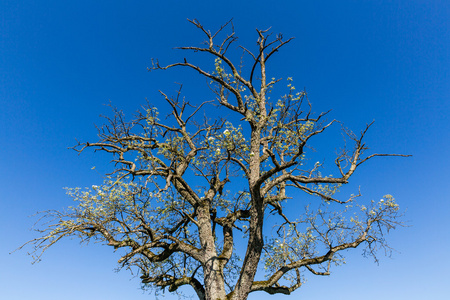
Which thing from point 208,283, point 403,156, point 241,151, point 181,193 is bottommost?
point 208,283

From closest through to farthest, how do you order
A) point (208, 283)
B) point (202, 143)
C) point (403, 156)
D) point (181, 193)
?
point (403, 156) → point (208, 283) → point (181, 193) → point (202, 143)

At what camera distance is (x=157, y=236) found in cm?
1403

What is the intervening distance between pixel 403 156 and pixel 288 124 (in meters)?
4.66

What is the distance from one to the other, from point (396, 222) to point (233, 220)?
760 cm

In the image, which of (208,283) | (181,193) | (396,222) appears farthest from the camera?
(181,193)

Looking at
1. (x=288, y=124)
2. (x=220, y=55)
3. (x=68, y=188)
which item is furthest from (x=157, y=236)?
(x=220, y=55)

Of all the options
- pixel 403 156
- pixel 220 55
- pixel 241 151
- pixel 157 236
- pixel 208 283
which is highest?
pixel 220 55

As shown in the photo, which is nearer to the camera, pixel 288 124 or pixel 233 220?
pixel 288 124

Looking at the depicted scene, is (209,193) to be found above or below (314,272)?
above

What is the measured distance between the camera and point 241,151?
1464 centimetres

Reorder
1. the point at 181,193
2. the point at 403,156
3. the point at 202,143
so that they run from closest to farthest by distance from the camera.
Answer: the point at 403,156
the point at 181,193
the point at 202,143

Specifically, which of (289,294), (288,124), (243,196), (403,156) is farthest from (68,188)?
(403,156)

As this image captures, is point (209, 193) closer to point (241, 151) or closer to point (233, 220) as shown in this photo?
point (233, 220)

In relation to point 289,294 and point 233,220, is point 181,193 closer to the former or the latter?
point 233,220
